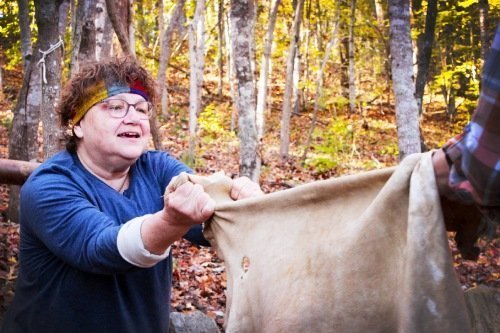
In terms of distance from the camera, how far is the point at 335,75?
2983cm

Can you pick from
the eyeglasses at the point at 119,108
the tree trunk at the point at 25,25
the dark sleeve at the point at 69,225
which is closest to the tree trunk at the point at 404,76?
the eyeglasses at the point at 119,108

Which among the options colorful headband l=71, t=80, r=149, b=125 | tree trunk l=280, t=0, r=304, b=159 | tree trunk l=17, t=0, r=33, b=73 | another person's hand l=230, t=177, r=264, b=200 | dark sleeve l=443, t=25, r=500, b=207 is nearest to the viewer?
dark sleeve l=443, t=25, r=500, b=207

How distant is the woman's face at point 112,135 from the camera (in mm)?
2588

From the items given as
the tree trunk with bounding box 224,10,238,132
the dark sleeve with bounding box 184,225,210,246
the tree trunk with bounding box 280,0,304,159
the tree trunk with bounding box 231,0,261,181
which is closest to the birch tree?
the tree trunk with bounding box 231,0,261,181

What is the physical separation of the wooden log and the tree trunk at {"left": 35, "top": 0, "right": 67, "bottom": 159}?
242 centimetres

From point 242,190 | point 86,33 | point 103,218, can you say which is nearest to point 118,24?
point 86,33

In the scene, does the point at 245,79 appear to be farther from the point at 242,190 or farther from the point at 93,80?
the point at 242,190

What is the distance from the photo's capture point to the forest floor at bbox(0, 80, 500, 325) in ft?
20.2

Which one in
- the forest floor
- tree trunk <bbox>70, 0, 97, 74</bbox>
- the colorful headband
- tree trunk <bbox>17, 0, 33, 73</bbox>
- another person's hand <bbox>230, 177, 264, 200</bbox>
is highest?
tree trunk <bbox>17, 0, 33, 73</bbox>

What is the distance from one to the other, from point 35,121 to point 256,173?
3042mm

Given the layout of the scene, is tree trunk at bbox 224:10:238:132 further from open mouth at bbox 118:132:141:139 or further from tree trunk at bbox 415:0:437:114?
open mouth at bbox 118:132:141:139

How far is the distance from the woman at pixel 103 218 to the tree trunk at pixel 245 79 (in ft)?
16.8

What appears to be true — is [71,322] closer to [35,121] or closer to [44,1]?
[44,1]

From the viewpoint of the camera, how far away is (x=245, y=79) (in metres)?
7.95
